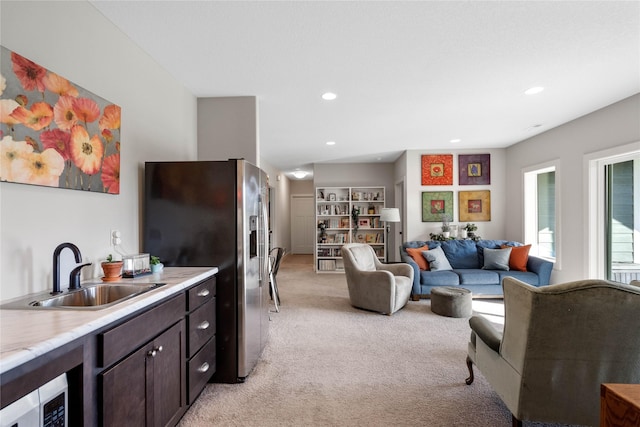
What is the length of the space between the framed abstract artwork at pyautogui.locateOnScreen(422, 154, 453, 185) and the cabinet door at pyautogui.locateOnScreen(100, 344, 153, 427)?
17.7ft

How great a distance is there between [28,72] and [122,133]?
28.8 inches

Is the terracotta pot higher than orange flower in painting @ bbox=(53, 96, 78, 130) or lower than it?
lower

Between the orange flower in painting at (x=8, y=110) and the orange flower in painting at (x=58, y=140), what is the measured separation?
5.7 inches

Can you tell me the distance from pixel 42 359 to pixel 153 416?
794 millimetres

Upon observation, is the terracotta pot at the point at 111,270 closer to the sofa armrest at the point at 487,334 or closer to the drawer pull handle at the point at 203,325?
the drawer pull handle at the point at 203,325

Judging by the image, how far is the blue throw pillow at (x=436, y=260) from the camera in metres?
4.67

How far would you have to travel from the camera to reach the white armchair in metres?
3.88

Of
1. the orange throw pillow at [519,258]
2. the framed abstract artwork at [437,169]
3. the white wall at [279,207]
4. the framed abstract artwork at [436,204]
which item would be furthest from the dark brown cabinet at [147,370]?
the white wall at [279,207]

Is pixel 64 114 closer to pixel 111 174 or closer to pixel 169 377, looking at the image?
pixel 111 174

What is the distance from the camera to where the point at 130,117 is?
222 centimetres

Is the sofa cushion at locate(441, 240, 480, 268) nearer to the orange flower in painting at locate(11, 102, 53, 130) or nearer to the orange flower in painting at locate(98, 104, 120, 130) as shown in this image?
the orange flower in painting at locate(98, 104, 120, 130)

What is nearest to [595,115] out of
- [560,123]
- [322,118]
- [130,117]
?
[560,123]

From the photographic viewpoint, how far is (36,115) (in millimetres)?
1450

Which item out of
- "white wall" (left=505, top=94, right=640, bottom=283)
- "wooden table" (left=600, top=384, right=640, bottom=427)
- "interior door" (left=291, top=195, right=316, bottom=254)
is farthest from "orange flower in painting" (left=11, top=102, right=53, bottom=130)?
"interior door" (left=291, top=195, right=316, bottom=254)
